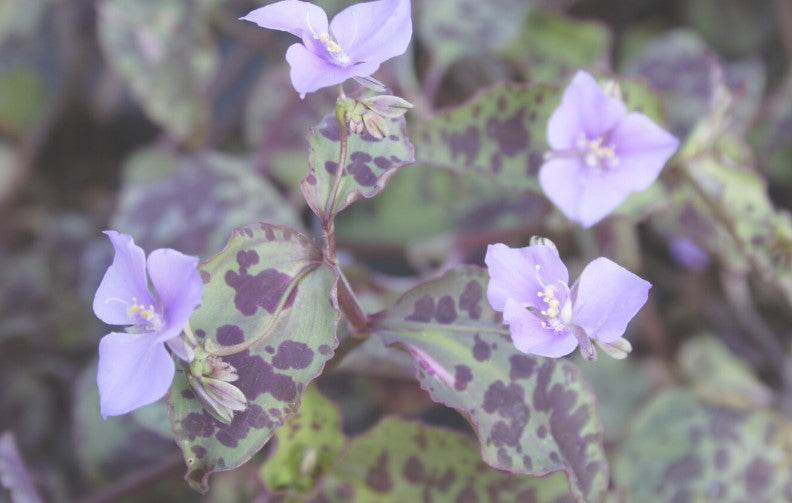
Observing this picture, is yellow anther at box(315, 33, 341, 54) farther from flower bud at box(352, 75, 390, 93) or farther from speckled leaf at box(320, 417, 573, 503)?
speckled leaf at box(320, 417, 573, 503)

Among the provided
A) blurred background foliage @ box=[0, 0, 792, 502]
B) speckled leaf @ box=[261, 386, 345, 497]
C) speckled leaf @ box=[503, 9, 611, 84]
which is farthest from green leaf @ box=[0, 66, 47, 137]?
speckled leaf @ box=[261, 386, 345, 497]

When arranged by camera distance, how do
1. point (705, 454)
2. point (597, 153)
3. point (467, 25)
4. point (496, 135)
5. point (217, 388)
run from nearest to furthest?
point (217, 388) → point (597, 153) → point (496, 135) → point (705, 454) → point (467, 25)

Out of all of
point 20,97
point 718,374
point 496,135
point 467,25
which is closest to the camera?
point 496,135

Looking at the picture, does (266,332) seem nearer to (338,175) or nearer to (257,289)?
(257,289)

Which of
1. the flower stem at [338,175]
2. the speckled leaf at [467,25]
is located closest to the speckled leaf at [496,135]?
the flower stem at [338,175]

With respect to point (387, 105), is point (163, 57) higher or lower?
lower

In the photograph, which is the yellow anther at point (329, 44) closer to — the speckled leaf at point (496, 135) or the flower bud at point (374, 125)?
the flower bud at point (374, 125)

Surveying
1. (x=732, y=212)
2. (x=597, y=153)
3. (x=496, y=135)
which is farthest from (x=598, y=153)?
(x=732, y=212)
